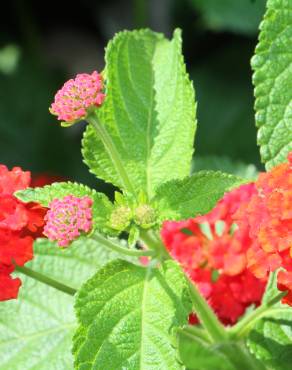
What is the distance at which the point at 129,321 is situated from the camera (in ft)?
5.65

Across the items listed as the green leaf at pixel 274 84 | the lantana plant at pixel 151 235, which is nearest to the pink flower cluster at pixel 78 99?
the lantana plant at pixel 151 235

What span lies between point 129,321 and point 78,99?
44 cm

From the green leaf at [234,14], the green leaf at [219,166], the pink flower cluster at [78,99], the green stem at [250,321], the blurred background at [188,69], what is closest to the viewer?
the pink flower cluster at [78,99]

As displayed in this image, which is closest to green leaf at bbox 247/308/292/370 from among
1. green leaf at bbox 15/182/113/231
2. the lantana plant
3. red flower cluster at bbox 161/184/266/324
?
the lantana plant

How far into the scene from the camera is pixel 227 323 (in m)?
2.18

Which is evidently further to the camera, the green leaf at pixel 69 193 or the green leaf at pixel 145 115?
the green leaf at pixel 145 115

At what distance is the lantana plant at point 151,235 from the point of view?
1.69m

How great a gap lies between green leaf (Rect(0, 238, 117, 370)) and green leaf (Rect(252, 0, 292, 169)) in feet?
1.80

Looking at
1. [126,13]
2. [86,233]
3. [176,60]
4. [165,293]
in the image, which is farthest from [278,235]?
[126,13]

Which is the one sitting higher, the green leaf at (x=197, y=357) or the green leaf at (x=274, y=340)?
the green leaf at (x=274, y=340)

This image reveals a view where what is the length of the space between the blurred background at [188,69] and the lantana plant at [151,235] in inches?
57.8

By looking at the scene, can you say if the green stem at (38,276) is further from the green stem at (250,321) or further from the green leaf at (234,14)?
the green leaf at (234,14)

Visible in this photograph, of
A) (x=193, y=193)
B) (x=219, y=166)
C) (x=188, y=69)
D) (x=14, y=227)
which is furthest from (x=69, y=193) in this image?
(x=188, y=69)

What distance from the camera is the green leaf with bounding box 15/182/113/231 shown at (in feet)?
5.70
